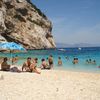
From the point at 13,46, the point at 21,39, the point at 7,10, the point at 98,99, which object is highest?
the point at 7,10

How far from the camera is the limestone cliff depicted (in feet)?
359

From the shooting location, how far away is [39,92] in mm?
12516

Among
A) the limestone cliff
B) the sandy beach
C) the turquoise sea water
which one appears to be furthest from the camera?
the limestone cliff

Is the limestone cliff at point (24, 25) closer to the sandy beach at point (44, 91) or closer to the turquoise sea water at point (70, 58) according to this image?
the turquoise sea water at point (70, 58)

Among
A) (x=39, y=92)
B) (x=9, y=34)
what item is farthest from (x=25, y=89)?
(x=9, y=34)

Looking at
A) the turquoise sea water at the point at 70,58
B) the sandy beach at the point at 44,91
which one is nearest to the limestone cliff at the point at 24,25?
the turquoise sea water at the point at 70,58

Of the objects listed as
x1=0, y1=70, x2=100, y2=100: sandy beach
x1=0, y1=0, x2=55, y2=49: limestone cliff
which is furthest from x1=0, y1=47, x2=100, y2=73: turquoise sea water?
x1=0, y1=0, x2=55, y2=49: limestone cliff

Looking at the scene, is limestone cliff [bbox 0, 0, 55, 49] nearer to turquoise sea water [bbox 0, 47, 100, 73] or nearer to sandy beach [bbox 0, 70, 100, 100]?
turquoise sea water [bbox 0, 47, 100, 73]

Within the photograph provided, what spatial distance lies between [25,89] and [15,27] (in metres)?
101

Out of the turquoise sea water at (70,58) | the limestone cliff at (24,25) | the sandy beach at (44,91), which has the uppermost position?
the limestone cliff at (24,25)

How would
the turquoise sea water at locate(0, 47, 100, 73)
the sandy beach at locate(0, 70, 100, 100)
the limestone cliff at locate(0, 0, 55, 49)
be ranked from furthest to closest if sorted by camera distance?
1. the limestone cliff at locate(0, 0, 55, 49)
2. the turquoise sea water at locate(0, 47, 100, 73)
3. the sandy beach at locate(0, 70, 100, 100)

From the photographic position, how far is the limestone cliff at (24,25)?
110 metres

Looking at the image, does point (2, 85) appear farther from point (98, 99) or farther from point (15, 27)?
point (15, 27)

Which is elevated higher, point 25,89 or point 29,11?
point 29,11
